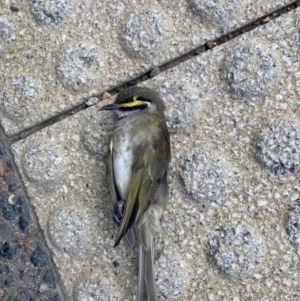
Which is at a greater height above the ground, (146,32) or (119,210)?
(146,32)

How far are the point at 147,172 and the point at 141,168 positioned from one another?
0.10ft

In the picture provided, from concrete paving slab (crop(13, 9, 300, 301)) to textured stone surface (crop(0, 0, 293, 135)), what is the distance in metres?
0.08

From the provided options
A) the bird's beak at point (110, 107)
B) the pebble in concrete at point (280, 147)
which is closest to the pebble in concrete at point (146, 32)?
A: the bird's beak at point (110, 107)

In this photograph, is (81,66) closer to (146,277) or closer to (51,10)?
(51,10)

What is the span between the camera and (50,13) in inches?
80.4

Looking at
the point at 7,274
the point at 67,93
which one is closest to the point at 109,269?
the point at 7,274

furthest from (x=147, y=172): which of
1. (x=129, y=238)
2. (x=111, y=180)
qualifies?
(x=129, y=238)

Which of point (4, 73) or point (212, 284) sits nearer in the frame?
point (212, 284)

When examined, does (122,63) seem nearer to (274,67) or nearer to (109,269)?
(274,67)

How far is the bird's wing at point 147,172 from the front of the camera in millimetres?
1865

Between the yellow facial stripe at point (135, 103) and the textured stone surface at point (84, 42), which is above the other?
the textured stone surface at point (84, 42)

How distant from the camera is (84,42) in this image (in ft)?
6.66

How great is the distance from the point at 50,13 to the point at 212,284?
129 centimetres

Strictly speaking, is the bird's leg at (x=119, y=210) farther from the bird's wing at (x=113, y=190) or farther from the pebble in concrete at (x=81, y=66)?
the pebble in concrete at (x=81, y=66)
